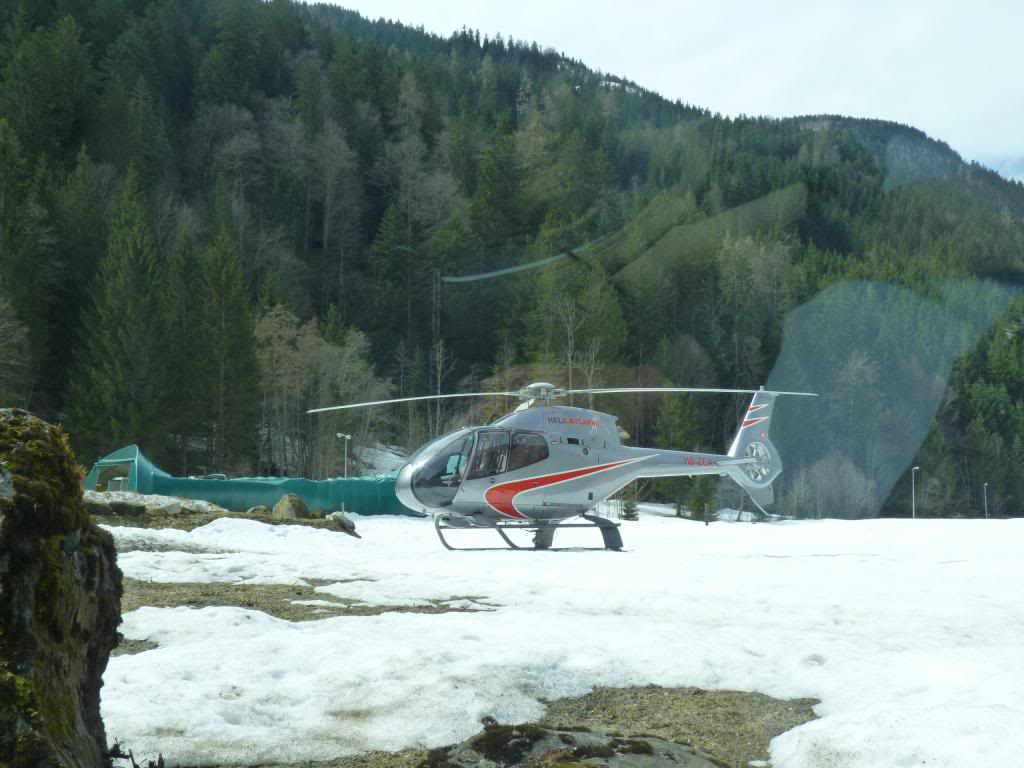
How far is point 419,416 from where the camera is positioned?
156 feet

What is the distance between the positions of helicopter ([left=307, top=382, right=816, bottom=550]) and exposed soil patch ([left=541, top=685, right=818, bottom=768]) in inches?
286

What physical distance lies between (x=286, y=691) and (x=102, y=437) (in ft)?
122

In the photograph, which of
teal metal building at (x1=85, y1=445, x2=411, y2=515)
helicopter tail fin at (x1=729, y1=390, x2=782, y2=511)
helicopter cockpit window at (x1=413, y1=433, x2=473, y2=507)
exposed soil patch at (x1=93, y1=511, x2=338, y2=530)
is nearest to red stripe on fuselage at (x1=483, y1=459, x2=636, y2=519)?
helicopter cockpit window at (x1=413, y1=433, x2=473, y2=507)

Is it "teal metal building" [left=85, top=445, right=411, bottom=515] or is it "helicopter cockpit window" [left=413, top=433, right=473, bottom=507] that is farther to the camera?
"teal metal building" [left=85, top=445, right=411, bottom=515]

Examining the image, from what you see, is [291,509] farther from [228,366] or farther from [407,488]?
[228,366]

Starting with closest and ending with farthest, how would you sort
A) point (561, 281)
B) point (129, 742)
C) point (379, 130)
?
point (129, 742), point (561, 281), point (379, 130)

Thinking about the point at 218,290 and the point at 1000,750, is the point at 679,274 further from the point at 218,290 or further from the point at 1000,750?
the point at 1000,750

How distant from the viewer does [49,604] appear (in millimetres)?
2537

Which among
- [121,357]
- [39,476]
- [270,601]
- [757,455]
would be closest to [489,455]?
[270,601]

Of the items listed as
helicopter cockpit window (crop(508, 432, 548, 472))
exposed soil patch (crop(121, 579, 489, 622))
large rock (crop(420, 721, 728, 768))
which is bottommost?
exposed soil patch (crop(121, 579, 489, 622))

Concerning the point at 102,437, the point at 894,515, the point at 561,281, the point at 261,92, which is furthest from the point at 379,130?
the point at 894,515

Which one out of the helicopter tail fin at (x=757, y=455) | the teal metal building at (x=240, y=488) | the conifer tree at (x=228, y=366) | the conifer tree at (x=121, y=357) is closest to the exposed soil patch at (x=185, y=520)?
the teal metal building at (x=240, y=488)

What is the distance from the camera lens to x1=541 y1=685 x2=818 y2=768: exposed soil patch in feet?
13.0

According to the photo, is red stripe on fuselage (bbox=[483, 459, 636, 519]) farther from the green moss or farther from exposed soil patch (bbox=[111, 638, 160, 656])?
the green moss
